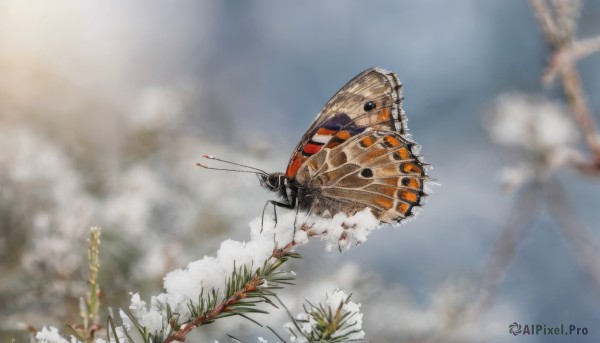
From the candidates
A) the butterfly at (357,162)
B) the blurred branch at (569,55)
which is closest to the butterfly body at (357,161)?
the butterfly at (357,162)

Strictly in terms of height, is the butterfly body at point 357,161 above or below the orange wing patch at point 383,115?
below

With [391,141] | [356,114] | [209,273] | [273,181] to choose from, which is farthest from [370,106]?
[209,273]

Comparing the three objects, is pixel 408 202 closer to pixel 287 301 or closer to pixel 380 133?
pixel 380 133

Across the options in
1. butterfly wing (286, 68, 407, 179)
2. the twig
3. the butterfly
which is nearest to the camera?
the twig

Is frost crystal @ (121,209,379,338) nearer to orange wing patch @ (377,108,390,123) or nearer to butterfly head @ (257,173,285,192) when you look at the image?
butterfly head @ (257,173,285,192)

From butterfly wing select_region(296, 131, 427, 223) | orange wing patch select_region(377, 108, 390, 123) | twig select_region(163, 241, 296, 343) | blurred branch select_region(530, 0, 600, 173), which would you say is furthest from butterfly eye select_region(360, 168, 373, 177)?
twig select_region(163, 241, 296, 343)

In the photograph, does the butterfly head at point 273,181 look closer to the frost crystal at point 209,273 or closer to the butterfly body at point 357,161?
the butterfly body at point 357,161
